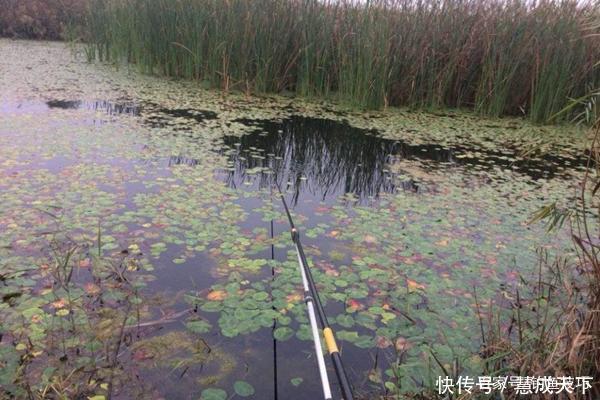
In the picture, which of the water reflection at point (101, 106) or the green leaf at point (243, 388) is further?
the water reflection at point (101, 106)

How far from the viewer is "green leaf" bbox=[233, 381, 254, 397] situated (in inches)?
60.8

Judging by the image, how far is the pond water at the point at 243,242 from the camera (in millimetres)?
1705

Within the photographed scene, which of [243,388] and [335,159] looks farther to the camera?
[335,159]

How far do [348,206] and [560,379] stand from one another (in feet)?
6.72

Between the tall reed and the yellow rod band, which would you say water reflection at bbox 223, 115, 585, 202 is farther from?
Answer: the yellow rod band

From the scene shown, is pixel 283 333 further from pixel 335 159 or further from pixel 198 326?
pixel 335 159

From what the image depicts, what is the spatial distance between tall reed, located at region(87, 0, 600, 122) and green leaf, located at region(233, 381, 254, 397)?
16.4 feet

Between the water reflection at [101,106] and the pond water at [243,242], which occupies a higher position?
the water reflection at [101,106]

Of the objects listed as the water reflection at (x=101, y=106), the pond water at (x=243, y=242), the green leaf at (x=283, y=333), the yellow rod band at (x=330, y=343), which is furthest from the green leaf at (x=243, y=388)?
the water reflection at (x=101, y=106)

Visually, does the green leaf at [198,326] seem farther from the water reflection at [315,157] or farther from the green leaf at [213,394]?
the water reflection at [315,157]

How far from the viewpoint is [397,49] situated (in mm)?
5977

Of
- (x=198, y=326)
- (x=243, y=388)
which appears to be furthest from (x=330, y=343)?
(x=198, y=326)

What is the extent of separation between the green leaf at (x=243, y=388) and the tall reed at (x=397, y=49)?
5.00m

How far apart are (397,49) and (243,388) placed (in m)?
5.32
